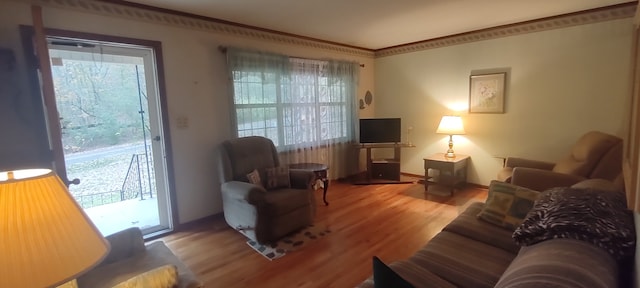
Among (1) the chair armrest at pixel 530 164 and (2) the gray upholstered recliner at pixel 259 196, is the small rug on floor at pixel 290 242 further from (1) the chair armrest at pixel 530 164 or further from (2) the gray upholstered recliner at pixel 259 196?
(1) the chair armrest at pixel 530 164

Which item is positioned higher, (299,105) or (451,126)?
(299,105)

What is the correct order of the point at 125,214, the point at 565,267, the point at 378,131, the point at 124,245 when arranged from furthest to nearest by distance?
the point at 378,131, the point at 125,214, the point at 124,245, the point at 565,267

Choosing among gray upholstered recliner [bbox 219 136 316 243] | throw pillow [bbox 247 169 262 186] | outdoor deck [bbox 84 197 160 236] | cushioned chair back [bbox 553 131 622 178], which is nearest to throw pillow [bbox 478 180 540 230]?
cushioned chair back [bbox 553 131 622 178]

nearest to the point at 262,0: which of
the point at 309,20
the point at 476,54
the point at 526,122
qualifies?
the point at 309,20

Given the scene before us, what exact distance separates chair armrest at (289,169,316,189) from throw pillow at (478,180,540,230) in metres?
1.68

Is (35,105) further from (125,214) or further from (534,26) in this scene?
(534,26)

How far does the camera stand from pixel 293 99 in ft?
13.4

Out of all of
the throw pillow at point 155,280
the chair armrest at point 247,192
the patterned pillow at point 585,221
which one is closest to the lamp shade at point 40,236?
the throw pillow at point 155,280

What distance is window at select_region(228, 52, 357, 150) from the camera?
3.57 m

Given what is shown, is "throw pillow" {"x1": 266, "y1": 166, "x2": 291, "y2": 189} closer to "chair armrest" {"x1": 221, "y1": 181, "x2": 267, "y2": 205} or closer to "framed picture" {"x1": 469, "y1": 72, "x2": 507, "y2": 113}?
"chair armrest" {"x1": 221, "y1": 181, "x2": 267, "y2": 205}

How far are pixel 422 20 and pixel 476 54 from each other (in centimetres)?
123

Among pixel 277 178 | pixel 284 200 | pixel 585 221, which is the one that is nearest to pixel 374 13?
pixel 277 178

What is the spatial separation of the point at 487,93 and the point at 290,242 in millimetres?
3288

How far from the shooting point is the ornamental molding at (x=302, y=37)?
2543mm
